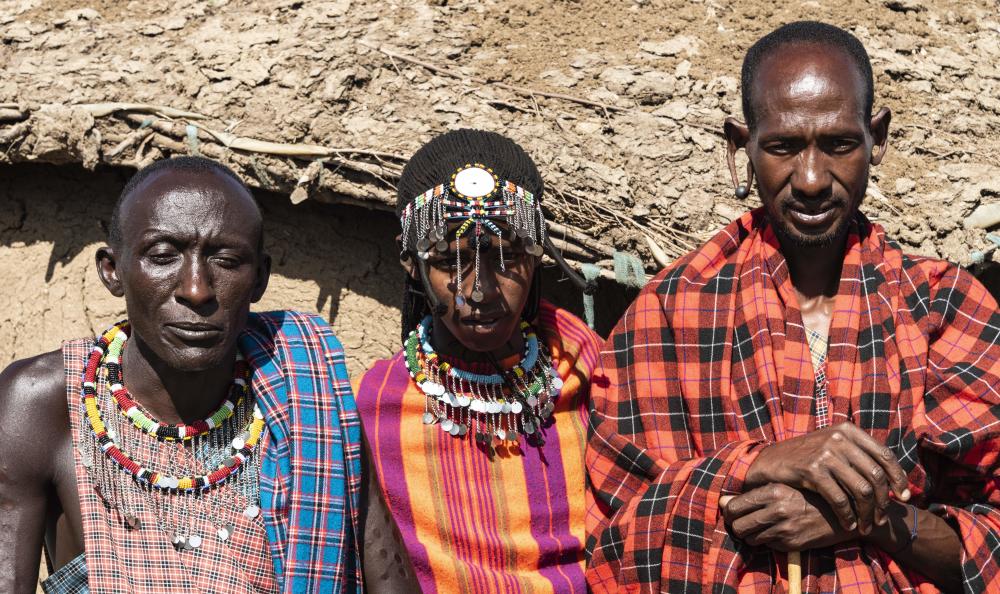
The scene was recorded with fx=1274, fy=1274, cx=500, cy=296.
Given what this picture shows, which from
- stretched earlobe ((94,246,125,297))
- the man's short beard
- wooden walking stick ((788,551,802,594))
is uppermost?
stretched earlobe ((94,246,125,297))

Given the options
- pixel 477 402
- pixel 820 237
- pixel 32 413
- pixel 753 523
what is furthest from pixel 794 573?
pixel 32 413

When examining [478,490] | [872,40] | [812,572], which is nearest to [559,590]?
[478,490]

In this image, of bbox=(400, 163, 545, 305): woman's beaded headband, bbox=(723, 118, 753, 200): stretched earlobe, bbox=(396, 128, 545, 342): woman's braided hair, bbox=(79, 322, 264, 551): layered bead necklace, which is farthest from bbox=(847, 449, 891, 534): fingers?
bbox=(79, 322, 264, 551): layered bead necklace

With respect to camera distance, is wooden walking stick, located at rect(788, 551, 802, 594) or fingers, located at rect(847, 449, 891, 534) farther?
wooden walking stick, located at rect(788, 551, 802, 594)

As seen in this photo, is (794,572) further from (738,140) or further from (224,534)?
(224,534)

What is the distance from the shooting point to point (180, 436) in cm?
325

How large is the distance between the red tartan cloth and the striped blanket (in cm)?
10

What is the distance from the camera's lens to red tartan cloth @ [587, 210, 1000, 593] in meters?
3.28

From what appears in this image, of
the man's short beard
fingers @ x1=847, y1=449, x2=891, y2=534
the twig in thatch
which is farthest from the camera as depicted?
the twig in thatch

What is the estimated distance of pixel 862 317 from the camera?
3412mm

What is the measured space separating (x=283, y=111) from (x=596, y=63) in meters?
1.29

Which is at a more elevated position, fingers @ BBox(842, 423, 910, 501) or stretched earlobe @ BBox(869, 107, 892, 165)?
stretched earlobe @ BBox(869, 107, 892, 165)

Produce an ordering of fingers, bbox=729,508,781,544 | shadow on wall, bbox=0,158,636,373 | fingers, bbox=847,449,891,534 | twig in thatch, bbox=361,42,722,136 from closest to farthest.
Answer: fingers, bbox=847,449,891,534, fingers, bbox=729,508,781,544, shadow on wall, bbox=0,158,636,373, twig in thatch, bbox=361,42,722,136

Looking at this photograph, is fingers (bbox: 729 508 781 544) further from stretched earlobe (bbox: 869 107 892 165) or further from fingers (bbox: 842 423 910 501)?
stretched earlobe (bbox: 869 107 892 165)
